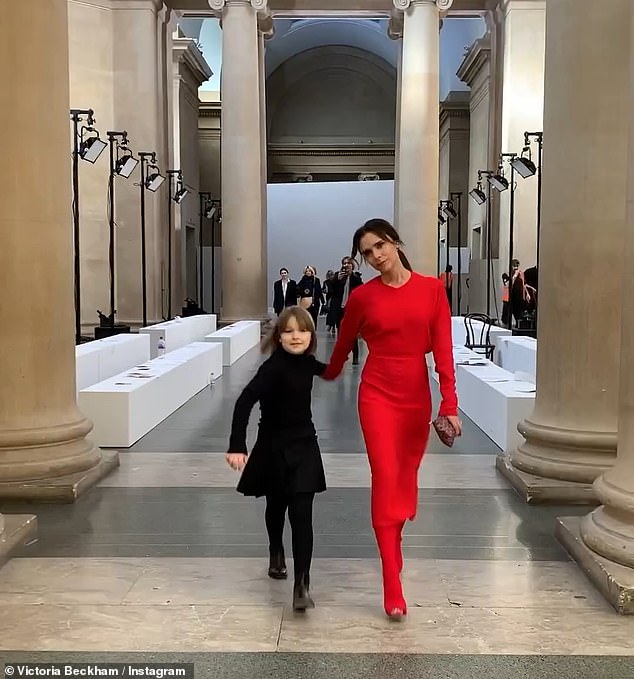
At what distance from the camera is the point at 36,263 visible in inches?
260

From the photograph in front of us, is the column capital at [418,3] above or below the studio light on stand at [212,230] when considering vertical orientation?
above

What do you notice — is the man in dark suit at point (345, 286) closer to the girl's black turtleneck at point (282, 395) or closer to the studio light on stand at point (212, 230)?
the studio light on stand at point (212, 230)

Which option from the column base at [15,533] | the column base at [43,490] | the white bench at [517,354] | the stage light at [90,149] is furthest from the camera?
the stage light at [90,149]

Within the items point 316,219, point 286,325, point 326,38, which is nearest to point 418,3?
point 316,219

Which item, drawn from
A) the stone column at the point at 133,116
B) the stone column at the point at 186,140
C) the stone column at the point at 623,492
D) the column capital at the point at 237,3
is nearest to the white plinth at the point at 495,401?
the stone column at the point at 623,492

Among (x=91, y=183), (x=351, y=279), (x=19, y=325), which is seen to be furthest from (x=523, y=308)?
(x=19, y=325)

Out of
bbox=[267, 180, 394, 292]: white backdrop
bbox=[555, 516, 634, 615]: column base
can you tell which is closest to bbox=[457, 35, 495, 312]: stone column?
bbox=[267, 180, 394, 292]: white backdrop

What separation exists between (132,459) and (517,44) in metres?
20.0

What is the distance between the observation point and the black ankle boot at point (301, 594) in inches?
169

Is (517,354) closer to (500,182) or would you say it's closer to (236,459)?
(500,182)

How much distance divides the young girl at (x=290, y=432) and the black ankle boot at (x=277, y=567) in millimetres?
520

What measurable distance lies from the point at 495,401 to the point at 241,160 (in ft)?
56.3

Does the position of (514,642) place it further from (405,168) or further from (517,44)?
(517,44)

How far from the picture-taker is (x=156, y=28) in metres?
24.7
